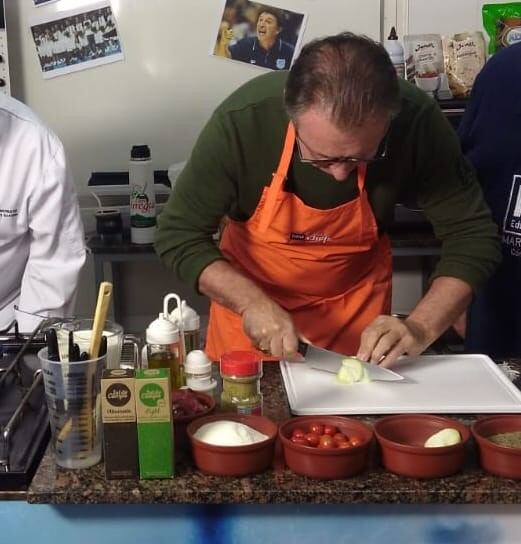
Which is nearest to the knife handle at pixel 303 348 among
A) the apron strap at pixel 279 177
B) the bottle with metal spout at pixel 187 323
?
the bottle with metal spout at pixel 187 323

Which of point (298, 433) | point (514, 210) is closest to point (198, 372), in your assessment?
point (298, 433)

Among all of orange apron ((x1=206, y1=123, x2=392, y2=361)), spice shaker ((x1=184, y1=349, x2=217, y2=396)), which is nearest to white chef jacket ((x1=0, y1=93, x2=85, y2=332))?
orange apron ((x1=206, y1=123, x2=392, y2=361))

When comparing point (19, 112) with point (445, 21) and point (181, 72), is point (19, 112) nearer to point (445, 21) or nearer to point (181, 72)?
point (181, 72)

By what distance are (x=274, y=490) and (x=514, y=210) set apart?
1028 millimetres

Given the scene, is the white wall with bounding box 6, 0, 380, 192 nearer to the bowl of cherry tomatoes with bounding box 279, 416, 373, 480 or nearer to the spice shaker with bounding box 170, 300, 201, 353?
the spice shaker with bounding box 170, 300, 201, 353

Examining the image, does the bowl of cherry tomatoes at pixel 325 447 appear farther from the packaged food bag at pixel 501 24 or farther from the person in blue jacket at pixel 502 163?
the packaged food bag at pixel 501 24

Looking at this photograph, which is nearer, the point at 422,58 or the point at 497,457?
the point at 497,457

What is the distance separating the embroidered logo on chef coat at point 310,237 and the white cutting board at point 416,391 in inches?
11.5

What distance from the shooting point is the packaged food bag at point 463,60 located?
2547 millimetres

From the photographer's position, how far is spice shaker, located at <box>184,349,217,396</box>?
121 centimetres

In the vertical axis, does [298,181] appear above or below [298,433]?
above

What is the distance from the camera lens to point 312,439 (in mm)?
1049

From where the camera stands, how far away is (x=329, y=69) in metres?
1.26

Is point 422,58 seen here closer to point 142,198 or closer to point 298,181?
point 142,198
